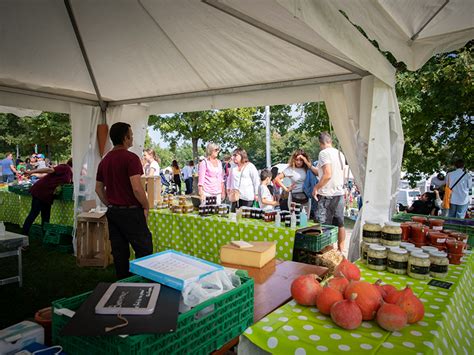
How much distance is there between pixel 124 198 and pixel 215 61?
6.09ft

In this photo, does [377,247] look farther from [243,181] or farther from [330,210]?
[243,181]

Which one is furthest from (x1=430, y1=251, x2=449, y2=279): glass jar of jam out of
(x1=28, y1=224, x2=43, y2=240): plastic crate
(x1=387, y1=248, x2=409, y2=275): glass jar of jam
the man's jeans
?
(x1=28, y1=224, x2=43, y2=240): plastic crate

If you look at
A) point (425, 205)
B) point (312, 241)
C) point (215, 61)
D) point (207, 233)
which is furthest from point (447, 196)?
point (215, 61)

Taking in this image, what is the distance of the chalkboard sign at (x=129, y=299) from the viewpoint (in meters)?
1.05

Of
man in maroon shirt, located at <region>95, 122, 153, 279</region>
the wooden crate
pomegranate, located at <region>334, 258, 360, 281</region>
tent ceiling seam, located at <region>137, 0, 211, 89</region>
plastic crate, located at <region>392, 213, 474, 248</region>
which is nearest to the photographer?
pomegranate, located at <region>334, 258, 360, 281</region>

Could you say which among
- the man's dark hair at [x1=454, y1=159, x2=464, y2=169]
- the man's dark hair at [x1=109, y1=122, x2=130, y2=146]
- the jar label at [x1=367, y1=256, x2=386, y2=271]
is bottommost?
the jar label at [x1=367, y1=256, x2=386, y2=271]

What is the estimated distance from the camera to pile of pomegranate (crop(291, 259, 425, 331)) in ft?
3.64

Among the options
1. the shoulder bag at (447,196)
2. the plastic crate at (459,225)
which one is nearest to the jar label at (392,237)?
the plastic crate at (459,225)

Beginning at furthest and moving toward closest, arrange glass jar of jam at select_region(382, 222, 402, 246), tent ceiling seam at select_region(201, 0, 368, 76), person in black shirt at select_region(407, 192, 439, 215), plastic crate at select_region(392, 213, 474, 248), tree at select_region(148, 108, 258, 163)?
tree at select_region(148, 108, 258, 163), person in black shirt at select_region(407, 192, 439, 215), plastic crate at select_region(392, 213, 474, 248), tent ceiling seam at select_region(201, 0, 368, 76), glass jar of jam at select_region(382, 222, 402, 246)

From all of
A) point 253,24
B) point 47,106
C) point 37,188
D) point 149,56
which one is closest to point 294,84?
point 253,24

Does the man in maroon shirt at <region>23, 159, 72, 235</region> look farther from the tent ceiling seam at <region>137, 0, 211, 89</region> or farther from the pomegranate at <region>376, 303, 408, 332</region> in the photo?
the pomegranate at <region>376, 303, 408, 332</region>

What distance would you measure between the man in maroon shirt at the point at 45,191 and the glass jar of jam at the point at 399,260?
5.73 m

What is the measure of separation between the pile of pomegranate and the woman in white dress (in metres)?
3.86

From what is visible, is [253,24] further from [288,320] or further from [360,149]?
[288,320]
